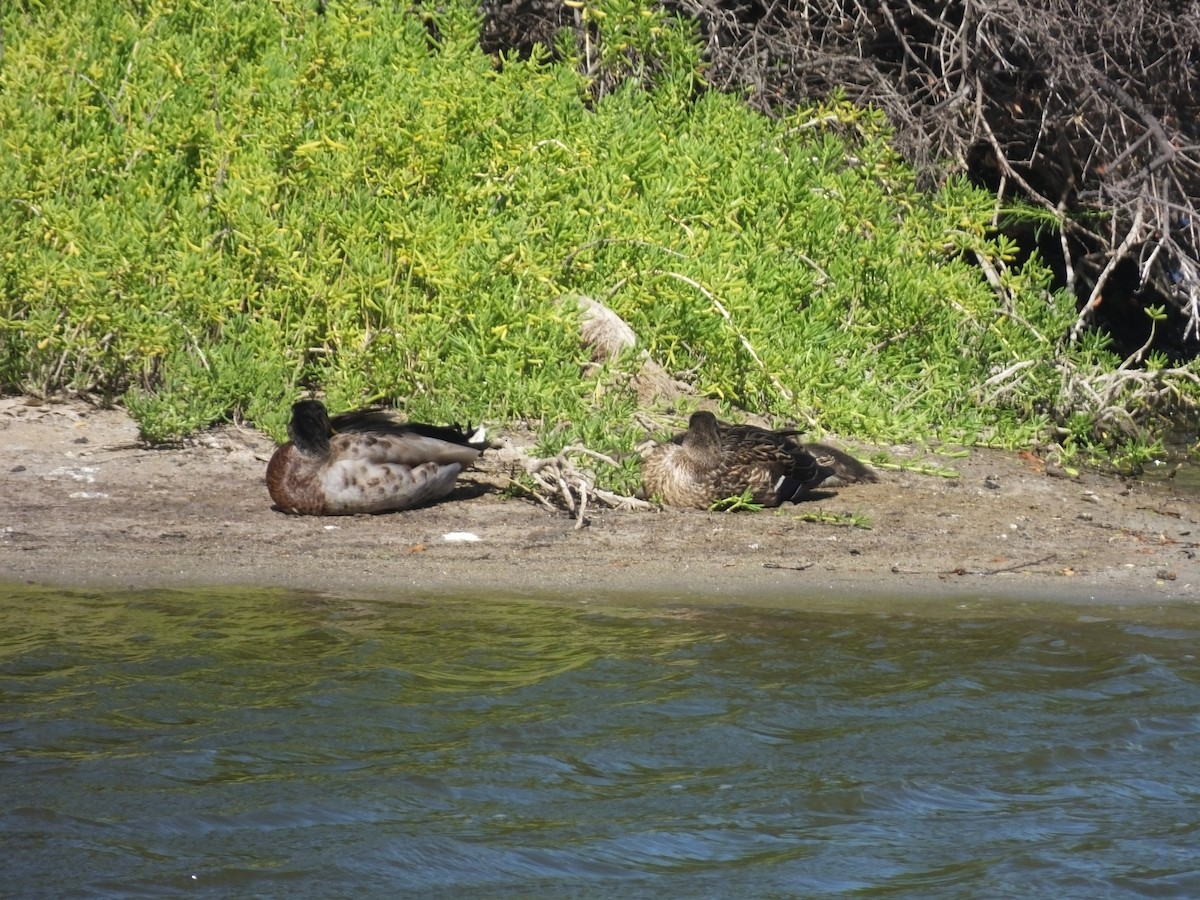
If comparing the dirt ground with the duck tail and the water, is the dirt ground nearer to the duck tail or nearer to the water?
the duck tail

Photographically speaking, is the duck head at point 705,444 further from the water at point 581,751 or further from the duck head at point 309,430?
the duck head at point 309,430

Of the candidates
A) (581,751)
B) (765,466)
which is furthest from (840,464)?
(581,751)

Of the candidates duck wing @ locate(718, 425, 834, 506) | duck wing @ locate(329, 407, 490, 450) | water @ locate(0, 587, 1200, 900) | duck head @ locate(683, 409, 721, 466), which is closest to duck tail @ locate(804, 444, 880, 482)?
duck wing @ locate(718, 425, 834, 506)

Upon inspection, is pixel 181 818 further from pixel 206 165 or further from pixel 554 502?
pixel 206 165

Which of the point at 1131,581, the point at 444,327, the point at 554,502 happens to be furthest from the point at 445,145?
the point at 1131,581

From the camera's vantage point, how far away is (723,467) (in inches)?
330

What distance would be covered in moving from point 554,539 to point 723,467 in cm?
105

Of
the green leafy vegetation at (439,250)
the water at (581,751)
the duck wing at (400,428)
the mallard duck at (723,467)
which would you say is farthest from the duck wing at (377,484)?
the water at (581,751)

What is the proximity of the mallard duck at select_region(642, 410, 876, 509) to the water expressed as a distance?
162 centimetres

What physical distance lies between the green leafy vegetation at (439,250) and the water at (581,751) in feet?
7.42

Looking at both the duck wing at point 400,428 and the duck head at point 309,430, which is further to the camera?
the duck wing at point 400,428

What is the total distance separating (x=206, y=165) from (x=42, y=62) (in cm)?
131

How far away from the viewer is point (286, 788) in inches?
190

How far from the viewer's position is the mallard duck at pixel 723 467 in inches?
330
